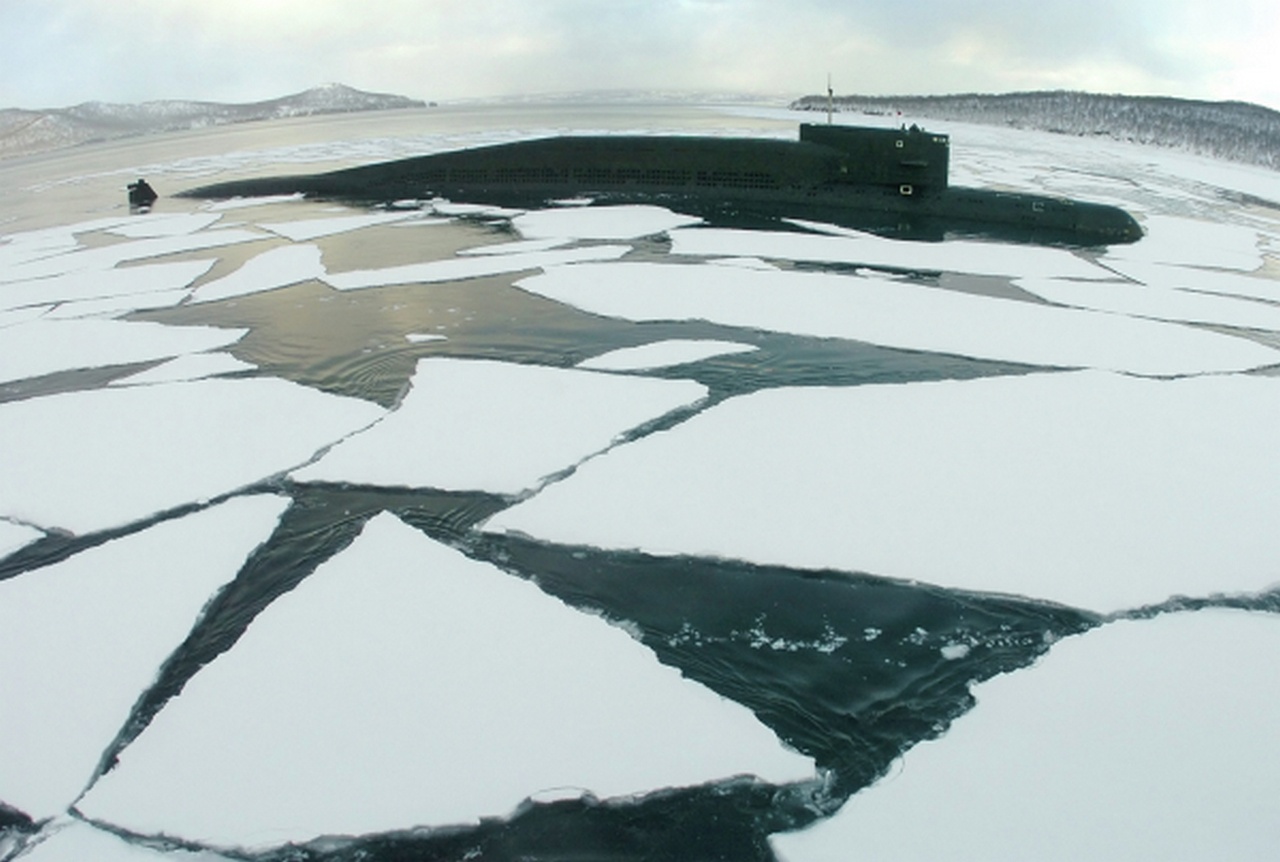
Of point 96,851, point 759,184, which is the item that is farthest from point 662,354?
point 759,184

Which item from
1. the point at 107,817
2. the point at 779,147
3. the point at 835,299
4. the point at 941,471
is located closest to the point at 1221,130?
the point at 779,147

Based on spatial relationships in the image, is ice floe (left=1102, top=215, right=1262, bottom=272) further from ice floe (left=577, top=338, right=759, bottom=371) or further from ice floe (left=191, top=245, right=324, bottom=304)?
ice floe (left=191, top=245, right=324, bottom=304)

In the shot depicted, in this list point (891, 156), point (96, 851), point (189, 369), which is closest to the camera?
point (96, 851)

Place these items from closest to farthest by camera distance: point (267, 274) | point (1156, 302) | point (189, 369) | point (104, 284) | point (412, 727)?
point (412, 727) < point (189, 369) < point (1156, 302) < point (104, 284) < point (267, 274)

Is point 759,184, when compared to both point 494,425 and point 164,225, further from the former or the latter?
point 494,425

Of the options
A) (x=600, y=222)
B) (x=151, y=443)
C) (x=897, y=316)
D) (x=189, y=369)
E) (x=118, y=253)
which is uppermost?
(x=600, y=222)

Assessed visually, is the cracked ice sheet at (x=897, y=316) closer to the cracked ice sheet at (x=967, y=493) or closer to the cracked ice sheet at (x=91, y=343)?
the cracked ice sheet at (x=967, y=493)

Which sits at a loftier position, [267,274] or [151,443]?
[267,274]

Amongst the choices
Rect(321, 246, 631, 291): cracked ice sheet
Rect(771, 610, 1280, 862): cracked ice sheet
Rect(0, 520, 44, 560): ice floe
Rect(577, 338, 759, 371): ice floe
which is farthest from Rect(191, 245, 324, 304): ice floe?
Rect(771, 610, 1280, 862): cracked ice sheet

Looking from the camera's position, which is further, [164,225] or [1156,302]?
[164,225]
